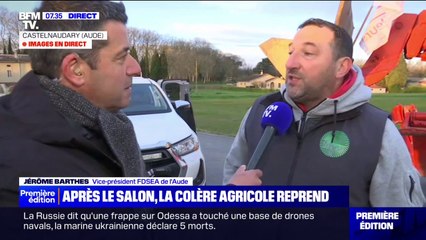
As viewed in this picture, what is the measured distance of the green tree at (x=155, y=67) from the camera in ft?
4.41

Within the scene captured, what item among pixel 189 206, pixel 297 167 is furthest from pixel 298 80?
pixel 189 206

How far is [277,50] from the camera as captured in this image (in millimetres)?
1436

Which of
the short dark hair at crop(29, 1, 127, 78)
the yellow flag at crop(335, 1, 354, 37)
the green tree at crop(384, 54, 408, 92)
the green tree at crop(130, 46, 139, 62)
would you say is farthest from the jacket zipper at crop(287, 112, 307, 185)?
the short dark hair at crop(29, 1, 127, 78)

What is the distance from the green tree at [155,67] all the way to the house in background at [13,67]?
374mm

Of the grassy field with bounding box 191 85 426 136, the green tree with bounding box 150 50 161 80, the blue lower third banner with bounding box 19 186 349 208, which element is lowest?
the blue lower third banner with bounding box 19 186 349 208

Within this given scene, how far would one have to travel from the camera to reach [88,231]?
4.09 ft

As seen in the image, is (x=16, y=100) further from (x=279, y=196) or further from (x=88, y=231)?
(x=279, y=196)

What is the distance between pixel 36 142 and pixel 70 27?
33cm

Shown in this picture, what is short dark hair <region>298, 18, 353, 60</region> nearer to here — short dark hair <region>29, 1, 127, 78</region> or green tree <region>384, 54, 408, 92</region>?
green tree <region>384, 54, 408, 92</region>

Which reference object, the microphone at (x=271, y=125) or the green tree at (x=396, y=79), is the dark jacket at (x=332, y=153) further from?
the green tree at (x=396, y=79)

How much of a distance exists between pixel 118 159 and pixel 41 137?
0.22 metres

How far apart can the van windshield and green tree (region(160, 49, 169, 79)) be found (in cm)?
11

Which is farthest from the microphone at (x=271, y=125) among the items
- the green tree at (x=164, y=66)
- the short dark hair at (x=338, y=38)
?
the green tree at (x=164, y=66)

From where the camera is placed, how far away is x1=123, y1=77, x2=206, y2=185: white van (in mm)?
1542
